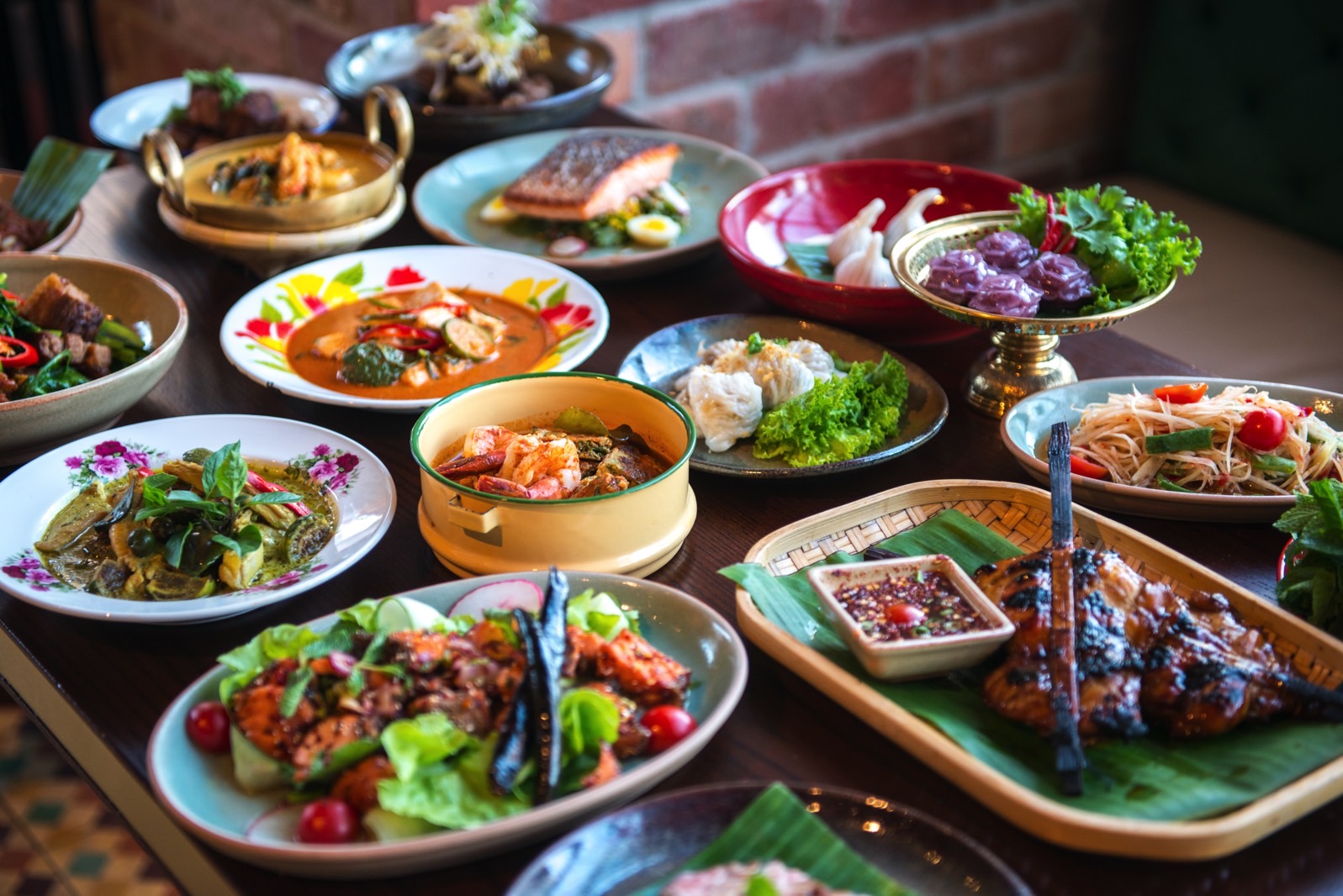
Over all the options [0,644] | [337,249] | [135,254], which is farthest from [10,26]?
[0,644]

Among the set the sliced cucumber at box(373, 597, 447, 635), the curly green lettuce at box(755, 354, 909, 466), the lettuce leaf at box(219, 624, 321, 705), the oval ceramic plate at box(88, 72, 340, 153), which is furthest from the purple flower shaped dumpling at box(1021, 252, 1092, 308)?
the oval ceramic plate at box(88, 72, 340, 153)

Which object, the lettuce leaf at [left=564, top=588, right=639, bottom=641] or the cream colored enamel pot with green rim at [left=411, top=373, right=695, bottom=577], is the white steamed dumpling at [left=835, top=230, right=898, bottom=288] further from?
the lettuce leaf at [left=564, top=588, right=639, bottom=641]

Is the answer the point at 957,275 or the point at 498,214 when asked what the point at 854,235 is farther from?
the point at 498,214

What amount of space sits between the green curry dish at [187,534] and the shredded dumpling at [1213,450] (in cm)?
108

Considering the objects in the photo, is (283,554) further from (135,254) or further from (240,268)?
(135,254)

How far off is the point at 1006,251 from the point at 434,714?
1.20 metres

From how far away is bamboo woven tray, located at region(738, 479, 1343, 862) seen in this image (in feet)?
3.49

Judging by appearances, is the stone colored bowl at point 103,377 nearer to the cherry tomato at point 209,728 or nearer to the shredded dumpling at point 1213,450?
the cherry tomato at point 209,728

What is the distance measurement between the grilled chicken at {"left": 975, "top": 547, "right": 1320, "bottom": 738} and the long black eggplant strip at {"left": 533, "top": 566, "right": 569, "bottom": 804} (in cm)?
46

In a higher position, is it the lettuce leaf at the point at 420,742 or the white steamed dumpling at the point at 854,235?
the white steamed dumpling at the point at 854,235

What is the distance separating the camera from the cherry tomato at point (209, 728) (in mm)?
1136

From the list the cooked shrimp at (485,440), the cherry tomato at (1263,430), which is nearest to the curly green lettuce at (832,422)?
the cooked shrimp at (485,440)

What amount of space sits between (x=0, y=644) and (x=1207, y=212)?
343cm

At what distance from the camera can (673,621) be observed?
4.26ft
